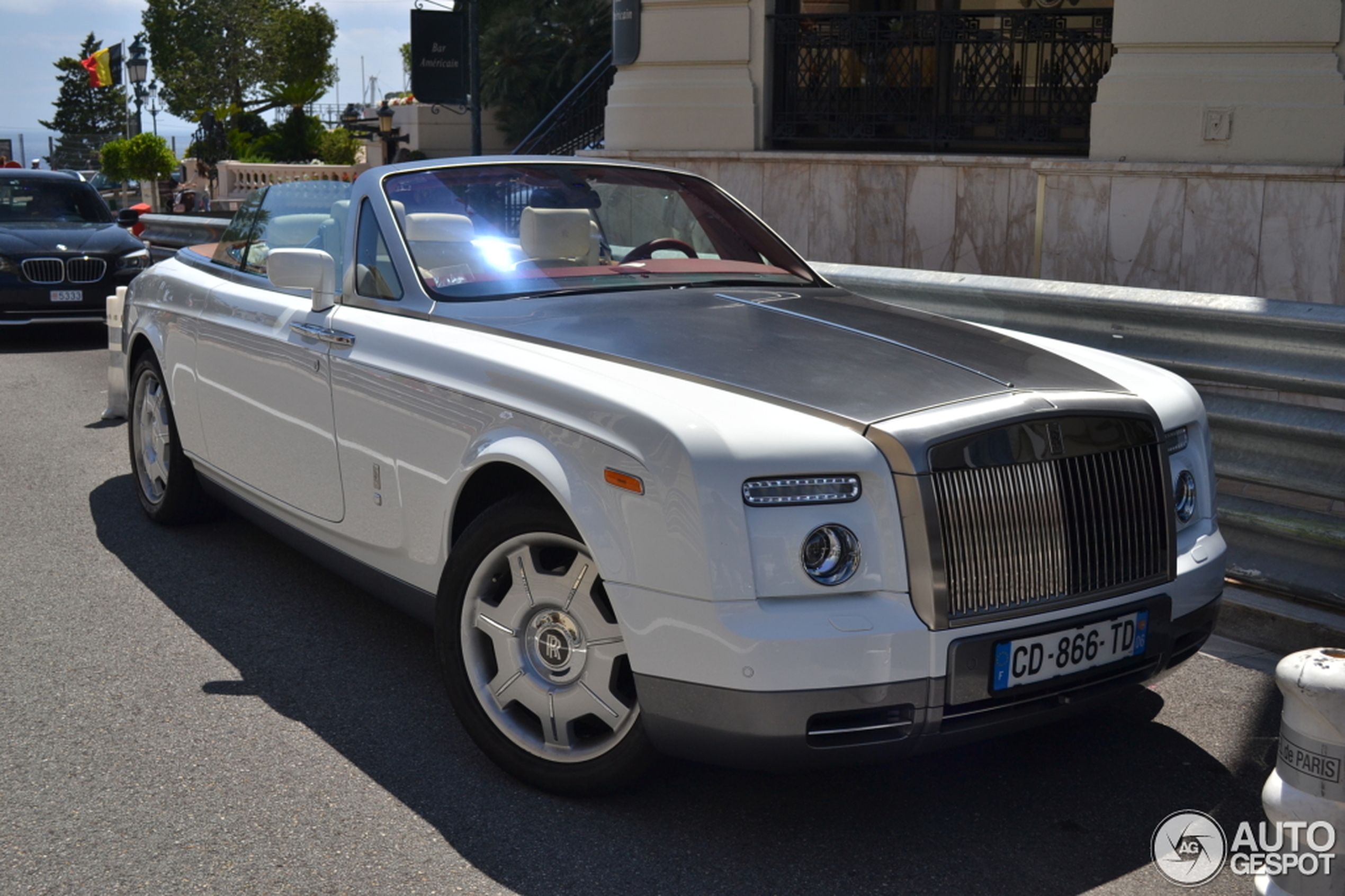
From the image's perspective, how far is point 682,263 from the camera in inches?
188

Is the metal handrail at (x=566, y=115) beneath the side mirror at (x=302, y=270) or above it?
above

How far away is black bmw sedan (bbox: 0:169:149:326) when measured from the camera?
12852 mm

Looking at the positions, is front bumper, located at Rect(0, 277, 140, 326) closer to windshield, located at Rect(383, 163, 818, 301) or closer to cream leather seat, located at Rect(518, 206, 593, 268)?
windshield, located at Rect(383, 163, 818, 301)

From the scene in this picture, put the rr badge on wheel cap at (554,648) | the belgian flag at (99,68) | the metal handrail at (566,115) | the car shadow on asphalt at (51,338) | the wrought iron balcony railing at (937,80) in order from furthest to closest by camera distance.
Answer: the belgian flag at (99,68) < the metal handrail at (566,115) < the car shadow on asphalt at (51,338) < the wrought iron balcony railing at (937,80) < the rr badge on wheel cap at (554,648)

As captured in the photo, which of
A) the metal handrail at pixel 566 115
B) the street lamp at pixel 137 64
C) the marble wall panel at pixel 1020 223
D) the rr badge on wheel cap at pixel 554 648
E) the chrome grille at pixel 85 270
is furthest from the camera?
the street lamp at pixel 137 64

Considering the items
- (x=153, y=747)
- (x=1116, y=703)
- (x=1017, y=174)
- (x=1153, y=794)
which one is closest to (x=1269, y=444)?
(x=1116, y=703)

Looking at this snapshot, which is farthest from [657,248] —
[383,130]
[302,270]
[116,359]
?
[383,130]

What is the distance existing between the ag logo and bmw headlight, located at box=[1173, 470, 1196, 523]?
2.54 feet

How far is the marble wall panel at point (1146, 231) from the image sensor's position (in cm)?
995

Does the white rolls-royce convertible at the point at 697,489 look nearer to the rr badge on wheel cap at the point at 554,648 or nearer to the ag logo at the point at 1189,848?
the rr badge on wheel cap at the point at 554,648

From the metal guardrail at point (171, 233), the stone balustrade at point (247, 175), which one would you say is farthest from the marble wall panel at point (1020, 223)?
the stone balustrade at point (247, 175)

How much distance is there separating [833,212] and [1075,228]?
2311mm

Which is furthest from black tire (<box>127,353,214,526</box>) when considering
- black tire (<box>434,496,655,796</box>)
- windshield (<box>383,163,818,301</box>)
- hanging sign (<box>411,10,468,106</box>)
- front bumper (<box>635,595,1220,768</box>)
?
hanging sign (<box>411,10,468,106</box>)

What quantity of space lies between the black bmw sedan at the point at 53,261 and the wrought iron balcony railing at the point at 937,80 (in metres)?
6.37
